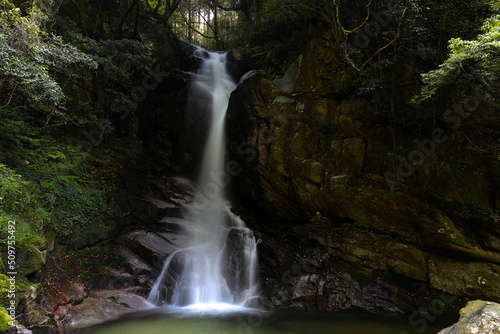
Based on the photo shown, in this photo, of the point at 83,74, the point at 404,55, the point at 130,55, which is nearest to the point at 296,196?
the point at 404,55

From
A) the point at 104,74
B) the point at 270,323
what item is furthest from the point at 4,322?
the point at 104,74

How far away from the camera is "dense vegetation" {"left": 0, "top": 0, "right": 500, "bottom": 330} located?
625cm

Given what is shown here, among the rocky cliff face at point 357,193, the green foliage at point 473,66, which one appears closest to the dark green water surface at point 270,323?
the rocky cliff face at point 357,193

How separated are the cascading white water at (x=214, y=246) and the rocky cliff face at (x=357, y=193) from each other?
3.20ft

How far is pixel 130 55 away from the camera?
11.3m

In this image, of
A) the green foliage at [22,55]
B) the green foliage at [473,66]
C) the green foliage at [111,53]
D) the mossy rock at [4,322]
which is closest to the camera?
the mossy rock at [4,322]

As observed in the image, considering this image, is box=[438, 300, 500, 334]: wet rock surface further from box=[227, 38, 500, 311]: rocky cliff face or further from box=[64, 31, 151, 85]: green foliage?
box=[64, 31, 151, 85]: green foliage

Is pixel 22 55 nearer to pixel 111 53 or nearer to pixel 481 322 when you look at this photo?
pixel 111 53

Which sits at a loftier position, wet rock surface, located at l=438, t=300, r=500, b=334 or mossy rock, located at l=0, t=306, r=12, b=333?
wet rock surface, located at l=438, t=300, r=500, b=334

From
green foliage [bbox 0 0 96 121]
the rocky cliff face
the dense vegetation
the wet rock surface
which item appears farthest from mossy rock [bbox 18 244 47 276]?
the wet rock surface

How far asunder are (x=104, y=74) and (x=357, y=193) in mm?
10906

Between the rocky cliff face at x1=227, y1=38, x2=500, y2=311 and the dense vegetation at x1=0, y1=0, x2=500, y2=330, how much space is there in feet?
2.37

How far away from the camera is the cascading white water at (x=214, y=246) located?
27.2 feet

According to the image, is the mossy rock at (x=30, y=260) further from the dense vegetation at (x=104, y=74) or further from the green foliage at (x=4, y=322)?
the green foliage at (x=4, y=322)
